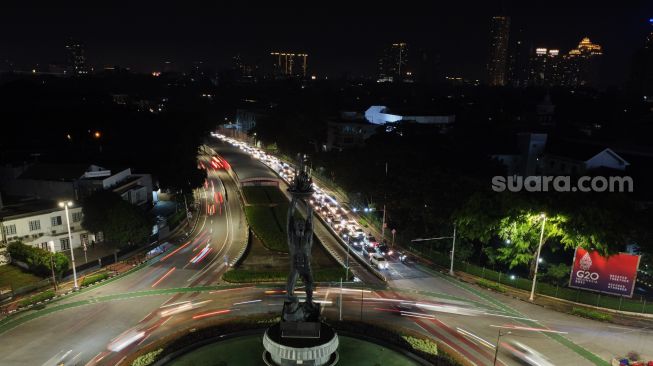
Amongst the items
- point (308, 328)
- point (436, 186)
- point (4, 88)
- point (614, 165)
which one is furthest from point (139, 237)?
point (4, 88)

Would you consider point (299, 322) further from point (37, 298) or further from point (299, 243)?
point (37, 298)

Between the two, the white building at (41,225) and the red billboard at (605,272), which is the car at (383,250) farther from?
the white building at (41,225)

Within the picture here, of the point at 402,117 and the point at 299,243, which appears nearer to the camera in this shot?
the point at 299,243

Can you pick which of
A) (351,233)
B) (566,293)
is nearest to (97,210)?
(351,233)

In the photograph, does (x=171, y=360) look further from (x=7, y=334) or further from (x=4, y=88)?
(x=4, y=88)

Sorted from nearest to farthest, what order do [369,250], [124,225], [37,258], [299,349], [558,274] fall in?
[299,349] < [37,258] < [558,274] < [124,225] < [369,250]

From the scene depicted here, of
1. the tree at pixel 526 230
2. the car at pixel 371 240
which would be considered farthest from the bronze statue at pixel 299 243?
the car at pixel 371 240

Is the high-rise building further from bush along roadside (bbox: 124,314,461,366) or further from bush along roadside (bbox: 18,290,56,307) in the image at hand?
bush along roadside (bbox: 18,290,56,307)
